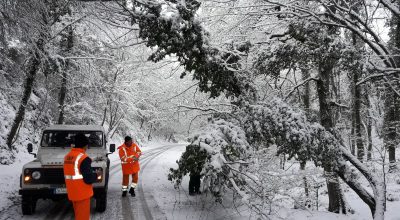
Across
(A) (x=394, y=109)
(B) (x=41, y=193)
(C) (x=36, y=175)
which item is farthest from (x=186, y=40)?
(A) (x=394, y=109)

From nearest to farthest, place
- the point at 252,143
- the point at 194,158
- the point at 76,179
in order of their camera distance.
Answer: the point at 76,179 < the point at 194,158 < the point at 252,143

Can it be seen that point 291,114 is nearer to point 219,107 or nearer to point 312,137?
point 312,137

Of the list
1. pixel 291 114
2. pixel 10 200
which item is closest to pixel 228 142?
pixel 291 114

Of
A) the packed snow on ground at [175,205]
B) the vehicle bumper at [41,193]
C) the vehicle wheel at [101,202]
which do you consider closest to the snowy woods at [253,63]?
the packed snow on ground at [175,205]

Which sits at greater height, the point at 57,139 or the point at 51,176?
the point at 57,139

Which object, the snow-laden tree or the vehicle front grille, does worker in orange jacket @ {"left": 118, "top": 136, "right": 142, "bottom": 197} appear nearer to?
the snow-laden tree

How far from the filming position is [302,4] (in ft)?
30.0

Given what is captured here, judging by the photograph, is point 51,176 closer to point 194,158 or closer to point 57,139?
point 57,139

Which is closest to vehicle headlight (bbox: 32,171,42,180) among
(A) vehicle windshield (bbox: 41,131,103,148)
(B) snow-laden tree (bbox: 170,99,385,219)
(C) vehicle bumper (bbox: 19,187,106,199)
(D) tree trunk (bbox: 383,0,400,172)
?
(C) vehicle bumper (bbox: 19,187,106,199)

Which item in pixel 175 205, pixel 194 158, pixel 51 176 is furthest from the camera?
pixel 175 205

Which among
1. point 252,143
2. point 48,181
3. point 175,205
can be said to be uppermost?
point 252,143

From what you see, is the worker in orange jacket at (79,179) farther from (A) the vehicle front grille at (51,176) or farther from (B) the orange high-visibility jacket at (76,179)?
(A) the vehicle front grille at (51,176)

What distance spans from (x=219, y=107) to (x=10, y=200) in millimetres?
6743

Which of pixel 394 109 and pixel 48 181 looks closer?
pixel 48 181
